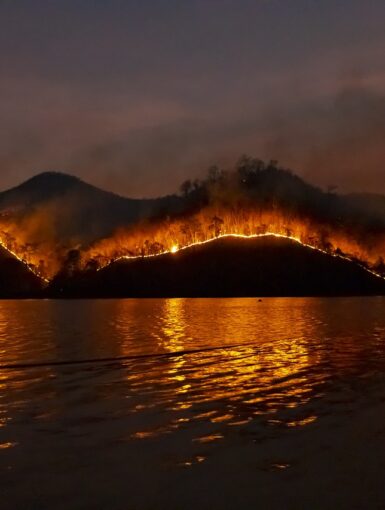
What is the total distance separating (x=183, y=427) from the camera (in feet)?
44.6

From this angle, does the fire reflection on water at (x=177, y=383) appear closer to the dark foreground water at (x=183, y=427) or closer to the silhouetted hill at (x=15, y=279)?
the dark foreground water at (x=183, y=427)

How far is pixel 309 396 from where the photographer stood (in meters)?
17.4

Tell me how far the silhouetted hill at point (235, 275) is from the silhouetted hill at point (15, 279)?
9.92 meters

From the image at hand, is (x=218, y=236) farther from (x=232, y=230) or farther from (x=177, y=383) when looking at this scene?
(x=177, y=383)

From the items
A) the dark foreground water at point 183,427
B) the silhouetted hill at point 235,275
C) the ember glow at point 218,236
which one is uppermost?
the ember glow at point 218,236

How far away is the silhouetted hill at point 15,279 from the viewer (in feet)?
555

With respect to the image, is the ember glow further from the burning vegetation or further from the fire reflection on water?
the fire reflection on water

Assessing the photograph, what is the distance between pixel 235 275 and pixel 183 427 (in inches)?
5622

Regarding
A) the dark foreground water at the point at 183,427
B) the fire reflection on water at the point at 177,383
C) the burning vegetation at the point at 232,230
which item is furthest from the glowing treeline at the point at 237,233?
the dark foreground water at the point at 183,427

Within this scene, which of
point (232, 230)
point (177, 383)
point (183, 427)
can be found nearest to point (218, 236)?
point (232, 230)

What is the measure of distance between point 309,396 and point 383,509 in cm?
855

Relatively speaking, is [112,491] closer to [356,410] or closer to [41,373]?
[356,410]

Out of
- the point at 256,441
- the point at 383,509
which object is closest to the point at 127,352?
the point at 256,441

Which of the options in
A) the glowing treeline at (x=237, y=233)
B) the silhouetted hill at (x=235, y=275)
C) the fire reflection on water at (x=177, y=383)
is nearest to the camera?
the fire reflection on water at (x=177, y=383)
